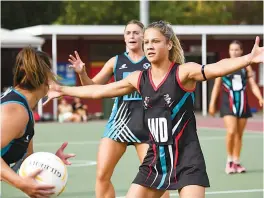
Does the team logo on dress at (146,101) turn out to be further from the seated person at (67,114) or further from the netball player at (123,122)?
the seated person at (67,114)

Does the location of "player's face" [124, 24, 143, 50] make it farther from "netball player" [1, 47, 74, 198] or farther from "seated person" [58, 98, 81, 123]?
"seated person" [58, 98, 81, 123]

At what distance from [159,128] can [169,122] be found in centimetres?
10

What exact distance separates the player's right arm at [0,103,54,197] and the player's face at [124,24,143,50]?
3261 mm

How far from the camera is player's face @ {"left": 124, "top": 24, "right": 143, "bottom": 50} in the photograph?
27.9 ft

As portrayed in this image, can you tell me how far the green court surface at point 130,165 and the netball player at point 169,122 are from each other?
3762mm

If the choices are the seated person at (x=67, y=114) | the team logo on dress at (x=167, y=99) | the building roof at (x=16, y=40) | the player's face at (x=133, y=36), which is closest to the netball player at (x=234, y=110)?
the player's face at (x=133, y=36)

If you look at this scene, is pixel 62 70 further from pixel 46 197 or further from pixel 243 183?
pixel 46 197

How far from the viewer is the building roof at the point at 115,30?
29.4 m

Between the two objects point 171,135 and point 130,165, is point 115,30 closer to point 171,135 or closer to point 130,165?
point 130,165

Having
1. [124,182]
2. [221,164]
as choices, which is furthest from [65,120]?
[124,182]

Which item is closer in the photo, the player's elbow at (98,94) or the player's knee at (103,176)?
the player's elbow at (98,94)

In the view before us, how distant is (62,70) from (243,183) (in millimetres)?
20424

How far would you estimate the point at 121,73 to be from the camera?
862 centimetres

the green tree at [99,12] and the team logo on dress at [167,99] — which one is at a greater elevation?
the green tree at [99,12]
